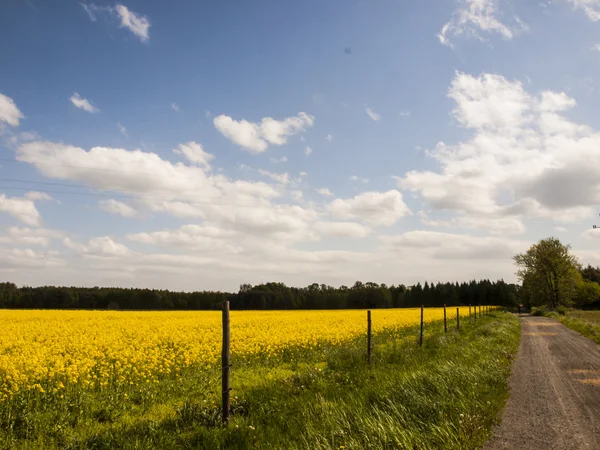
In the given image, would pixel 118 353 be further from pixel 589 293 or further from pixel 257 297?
pixel 589 293

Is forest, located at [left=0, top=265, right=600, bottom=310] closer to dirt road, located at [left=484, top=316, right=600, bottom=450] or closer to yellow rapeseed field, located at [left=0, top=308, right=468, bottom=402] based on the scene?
yellow rapeseed field, located at [left=0, top=308, right=468, bottom=402]

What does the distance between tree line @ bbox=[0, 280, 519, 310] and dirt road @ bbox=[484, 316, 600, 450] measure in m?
78.6

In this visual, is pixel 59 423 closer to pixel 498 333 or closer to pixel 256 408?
pixel 256 408

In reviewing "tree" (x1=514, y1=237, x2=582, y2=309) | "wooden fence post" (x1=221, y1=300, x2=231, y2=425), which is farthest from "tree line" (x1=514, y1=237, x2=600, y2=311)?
"wooden fence post" (x1=221, y1=300, x2=231, y2=425)

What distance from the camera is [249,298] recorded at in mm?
98688

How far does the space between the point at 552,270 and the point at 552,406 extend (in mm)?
72106

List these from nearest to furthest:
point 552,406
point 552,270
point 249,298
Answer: point 552,406, point 552,270, point 249,298

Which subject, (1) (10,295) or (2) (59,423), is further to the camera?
(1) (10,295)

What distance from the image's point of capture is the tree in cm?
6794

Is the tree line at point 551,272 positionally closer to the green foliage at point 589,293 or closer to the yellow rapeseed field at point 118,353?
the green foliage at point 589,293

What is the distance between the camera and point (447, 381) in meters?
7.70

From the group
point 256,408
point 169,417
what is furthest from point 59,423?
point 256,408

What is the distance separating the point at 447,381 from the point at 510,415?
3.92 feet

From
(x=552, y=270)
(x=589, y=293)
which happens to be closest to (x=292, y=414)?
(x=552, y=270)
